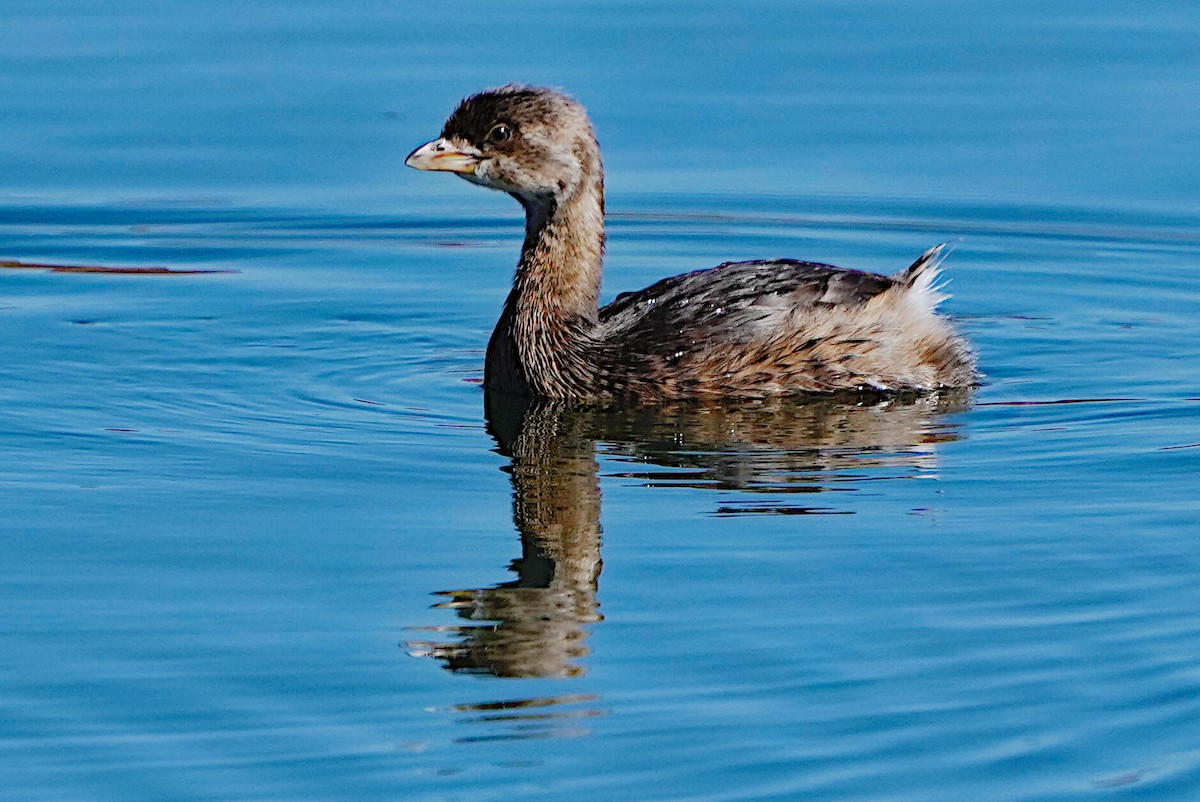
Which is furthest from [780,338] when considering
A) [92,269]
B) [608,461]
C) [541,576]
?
[92,269]

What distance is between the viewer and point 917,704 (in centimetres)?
604

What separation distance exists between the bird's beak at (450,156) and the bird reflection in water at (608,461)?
99cm

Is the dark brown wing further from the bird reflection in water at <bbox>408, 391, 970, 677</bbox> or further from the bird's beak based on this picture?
the bird's beak

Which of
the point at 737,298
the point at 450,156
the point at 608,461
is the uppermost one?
the point at 450,156

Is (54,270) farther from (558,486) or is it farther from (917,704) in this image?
(917,704)

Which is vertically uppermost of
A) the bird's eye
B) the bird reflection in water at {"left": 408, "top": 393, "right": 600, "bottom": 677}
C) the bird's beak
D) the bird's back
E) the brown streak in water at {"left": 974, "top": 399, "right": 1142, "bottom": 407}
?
the bird's eye

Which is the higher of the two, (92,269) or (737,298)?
(737,298)

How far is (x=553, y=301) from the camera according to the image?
10086 millimetres

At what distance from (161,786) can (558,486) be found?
297cm

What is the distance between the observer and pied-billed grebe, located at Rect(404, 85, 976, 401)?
971cm

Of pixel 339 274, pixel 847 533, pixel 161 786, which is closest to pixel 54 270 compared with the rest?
pixel 339 274

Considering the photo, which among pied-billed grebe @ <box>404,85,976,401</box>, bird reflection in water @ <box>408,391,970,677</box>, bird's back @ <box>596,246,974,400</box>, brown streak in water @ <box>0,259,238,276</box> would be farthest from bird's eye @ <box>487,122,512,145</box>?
brown streak in water @ <box>0,259,238,276</box>

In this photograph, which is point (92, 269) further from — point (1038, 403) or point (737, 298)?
point (1038, 403)

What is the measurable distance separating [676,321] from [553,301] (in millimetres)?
619
